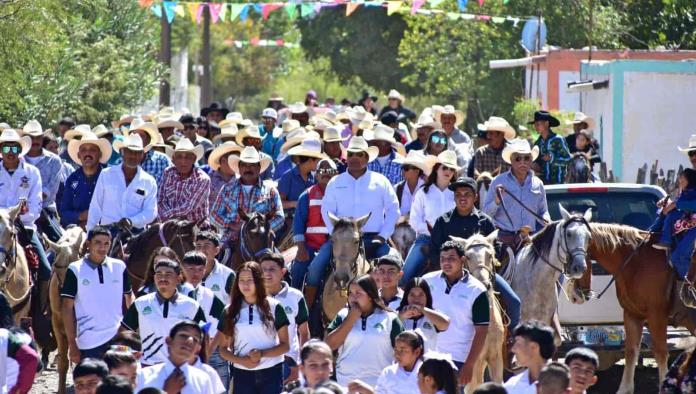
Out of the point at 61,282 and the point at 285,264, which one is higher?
the point at 285,264

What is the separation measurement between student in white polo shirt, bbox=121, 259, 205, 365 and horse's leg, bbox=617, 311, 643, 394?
492 cm

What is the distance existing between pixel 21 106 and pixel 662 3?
19072 millimetres

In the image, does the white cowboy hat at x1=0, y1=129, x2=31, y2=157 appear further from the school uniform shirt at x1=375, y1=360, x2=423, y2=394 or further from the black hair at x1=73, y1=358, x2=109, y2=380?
the black hair at x1=73, y1=358, x2=109, y2=380

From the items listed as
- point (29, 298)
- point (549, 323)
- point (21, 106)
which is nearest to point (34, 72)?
point (21, 106)

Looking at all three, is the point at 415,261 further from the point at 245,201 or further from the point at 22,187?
the point at 22,187

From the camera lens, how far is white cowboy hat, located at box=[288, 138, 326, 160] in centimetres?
1775

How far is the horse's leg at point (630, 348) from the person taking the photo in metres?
14.7

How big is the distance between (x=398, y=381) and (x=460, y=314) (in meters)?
2.12

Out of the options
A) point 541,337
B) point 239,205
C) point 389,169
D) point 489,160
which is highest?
point 489,160

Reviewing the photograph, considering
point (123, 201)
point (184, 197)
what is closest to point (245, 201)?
point (184, 197)

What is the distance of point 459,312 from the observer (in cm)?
1206

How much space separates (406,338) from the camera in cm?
1004

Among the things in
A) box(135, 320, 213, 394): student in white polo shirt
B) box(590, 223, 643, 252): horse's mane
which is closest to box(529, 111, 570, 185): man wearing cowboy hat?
box(590, 223, 643, 252): horse's mane

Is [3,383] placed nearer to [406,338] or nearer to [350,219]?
[406,338]
